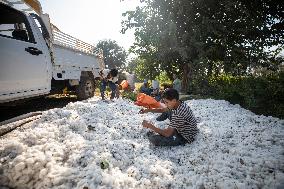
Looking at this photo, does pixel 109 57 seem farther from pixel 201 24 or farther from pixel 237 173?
pixel 237 173

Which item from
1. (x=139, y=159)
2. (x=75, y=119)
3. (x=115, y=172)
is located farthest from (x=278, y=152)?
(x=75, y=119)

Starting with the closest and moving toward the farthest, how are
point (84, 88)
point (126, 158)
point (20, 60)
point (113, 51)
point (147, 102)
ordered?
point (126, 158) < point (20, 60) < point (147, 102) < point (84, 88) < point (113, 51)

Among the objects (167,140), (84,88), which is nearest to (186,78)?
(84,88)

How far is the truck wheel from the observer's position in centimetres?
1062

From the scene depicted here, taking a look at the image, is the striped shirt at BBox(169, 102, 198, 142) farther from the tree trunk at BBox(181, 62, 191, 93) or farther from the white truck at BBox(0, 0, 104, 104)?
the tree trunk at BBox(181, 62, 191, 93)

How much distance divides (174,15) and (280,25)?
600 cm

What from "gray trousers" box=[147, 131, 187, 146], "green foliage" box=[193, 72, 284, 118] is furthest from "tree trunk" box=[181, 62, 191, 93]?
"gray trousers" box=[147, 131, 187, 146]

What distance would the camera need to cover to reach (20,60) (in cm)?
509

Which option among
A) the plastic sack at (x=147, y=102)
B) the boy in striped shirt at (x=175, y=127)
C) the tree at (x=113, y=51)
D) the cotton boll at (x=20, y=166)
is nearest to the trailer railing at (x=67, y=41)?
the plastic sack at (x=147, y=102)

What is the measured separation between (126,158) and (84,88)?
6455 mm

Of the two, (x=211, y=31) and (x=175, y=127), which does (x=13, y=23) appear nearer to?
(x=175, y=127)

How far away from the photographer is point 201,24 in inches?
652

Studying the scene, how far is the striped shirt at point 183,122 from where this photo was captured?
18.9 ft

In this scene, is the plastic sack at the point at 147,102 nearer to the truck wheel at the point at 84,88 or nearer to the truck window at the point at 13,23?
the truck wheel at the point at 84,88
